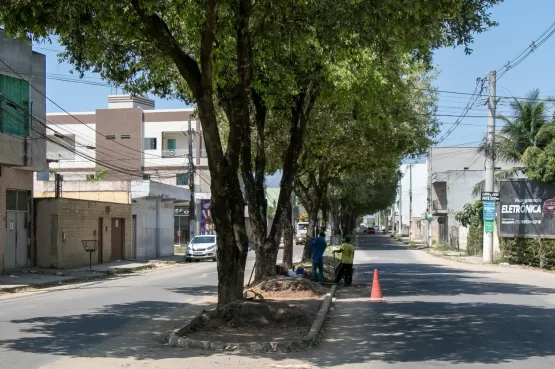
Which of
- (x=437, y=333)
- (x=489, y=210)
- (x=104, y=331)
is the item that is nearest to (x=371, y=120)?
(x=437, y=333)

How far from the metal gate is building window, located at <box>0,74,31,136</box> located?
267 cm

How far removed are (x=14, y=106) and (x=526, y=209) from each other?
22881 millimetres

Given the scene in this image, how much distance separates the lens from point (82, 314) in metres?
13.9

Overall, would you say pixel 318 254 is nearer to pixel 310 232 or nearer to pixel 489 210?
pixel 310 232

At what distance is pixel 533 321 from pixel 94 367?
8.43 m

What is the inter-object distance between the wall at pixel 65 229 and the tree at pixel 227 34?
565 inches

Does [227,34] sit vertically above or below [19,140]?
above

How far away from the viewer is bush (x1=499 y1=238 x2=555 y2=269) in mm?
29375

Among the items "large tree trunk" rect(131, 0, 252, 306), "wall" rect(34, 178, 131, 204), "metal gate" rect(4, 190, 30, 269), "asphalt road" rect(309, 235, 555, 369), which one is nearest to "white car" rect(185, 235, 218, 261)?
"wall" rect(34, 178, 131, 204)

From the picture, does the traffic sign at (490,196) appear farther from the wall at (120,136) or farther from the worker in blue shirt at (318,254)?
the wall at (120,136)

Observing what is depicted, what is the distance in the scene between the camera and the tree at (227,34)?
11070 mm

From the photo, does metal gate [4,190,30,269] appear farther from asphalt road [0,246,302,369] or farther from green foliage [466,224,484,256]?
green foliage [466,224,484,256]

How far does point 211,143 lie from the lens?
1181 centimetres

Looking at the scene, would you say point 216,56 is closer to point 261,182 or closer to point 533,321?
point 261,182
